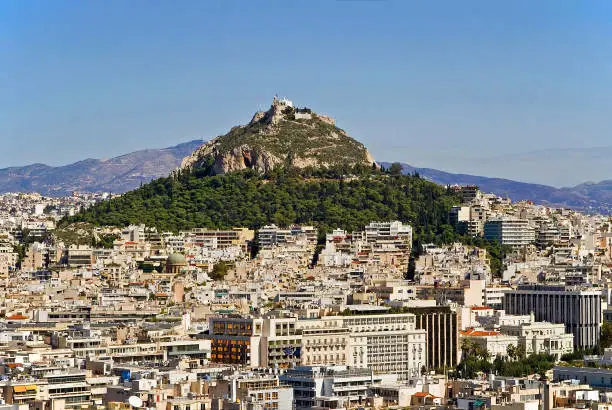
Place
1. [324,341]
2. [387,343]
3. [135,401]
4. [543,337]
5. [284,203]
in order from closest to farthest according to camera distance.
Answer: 1. [135,401]
2. [324,341]
3. [387,343]
4. [543,337]
5. [284,203]

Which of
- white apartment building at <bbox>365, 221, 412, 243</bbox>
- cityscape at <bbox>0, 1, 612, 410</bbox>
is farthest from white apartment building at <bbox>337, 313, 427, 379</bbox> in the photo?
white apartment building at <bbox>365, 221, 412, 243</bbox>

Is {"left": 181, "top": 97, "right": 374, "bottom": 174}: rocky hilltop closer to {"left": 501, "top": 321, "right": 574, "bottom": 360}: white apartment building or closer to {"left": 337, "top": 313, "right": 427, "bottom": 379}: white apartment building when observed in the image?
{"left": 501, "top": 321, "right": 574, "bottom": 360}: white apartment building

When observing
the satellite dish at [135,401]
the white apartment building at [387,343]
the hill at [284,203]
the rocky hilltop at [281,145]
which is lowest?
the satellite dish at [135,401]

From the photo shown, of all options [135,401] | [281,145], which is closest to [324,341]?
[135,401]

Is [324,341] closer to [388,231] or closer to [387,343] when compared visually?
[387,343]

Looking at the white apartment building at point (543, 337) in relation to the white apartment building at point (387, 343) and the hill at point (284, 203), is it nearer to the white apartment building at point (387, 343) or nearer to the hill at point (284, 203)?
the white apartment building at point (387, 343)

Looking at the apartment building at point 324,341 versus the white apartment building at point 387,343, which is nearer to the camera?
the apartment building at point 324,341

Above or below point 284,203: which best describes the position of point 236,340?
below

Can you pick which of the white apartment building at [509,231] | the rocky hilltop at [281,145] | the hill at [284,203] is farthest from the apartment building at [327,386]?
the rocky hilltop at [281,145]
